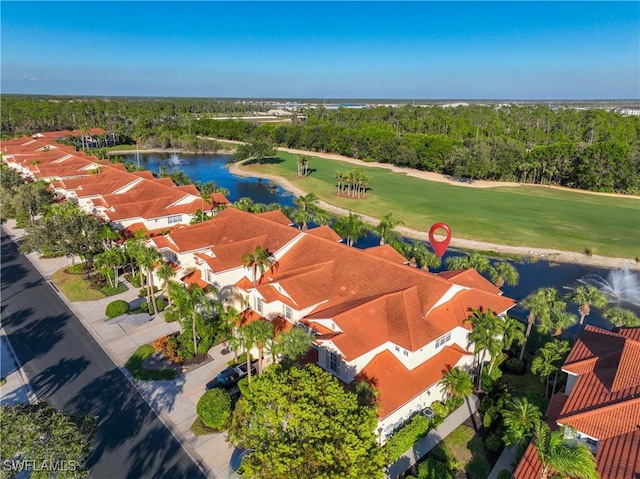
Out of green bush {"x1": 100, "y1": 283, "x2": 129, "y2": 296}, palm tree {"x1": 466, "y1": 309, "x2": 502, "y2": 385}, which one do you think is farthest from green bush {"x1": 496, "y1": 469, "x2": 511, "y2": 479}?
green bush {"x1": 100, "y1": 283, "x2": 129, "y2": 296}

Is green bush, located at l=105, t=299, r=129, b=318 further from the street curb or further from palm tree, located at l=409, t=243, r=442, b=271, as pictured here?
palm tree, located at l=409, t=243, r=442, b=271

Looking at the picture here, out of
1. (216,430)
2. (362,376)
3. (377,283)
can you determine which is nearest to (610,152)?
(377,283)

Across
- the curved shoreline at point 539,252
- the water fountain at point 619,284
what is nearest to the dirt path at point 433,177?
the curved shoreline at point 539,252

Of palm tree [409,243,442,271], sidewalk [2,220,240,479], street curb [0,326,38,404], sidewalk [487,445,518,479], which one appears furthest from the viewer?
palm tree [409,243,442,271]

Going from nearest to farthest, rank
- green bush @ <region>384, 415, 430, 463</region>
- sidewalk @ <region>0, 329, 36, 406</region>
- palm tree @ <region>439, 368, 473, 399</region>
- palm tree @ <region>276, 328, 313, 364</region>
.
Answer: green bush @ <region>384, 415, 430, 463</region> → palm tree @ <region>276, 328, 313, 364</region> → palm tree @ <region>439, 368, 473, 399</region> → sidewalk @ <region>0, 329, 36, 406</region>

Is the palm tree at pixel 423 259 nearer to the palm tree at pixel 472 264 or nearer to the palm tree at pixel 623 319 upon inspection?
the palm tree at pixel 472 264

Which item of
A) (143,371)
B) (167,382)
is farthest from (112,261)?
(167,382)
